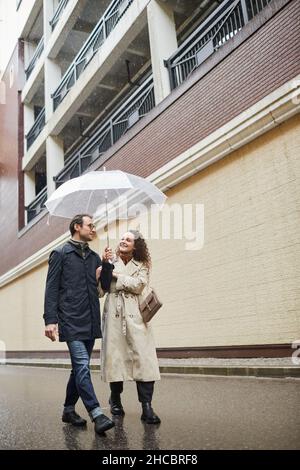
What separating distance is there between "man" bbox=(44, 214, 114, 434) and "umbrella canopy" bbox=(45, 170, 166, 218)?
502 millimetres

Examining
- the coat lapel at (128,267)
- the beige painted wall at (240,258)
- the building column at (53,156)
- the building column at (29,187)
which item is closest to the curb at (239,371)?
the beige painted wall at (240,258)

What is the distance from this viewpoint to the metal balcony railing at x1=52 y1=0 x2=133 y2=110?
12.0m

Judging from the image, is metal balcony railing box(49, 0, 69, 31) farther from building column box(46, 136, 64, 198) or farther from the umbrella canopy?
the umbrella canopy

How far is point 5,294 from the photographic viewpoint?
1841cm

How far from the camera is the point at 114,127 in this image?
12.4m

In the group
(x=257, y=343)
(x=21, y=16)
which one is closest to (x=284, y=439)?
(x=257, y=343)

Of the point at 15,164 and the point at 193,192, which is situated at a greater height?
the point at 15,164

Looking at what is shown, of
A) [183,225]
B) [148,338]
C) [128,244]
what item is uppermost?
[183,225]

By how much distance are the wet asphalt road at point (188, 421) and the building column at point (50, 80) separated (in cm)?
1251

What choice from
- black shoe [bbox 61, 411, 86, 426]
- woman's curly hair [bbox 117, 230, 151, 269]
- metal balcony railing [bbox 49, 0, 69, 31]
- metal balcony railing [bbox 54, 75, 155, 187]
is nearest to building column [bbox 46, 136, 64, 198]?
metal balcony railing [bbox 54, 75, 155, 187]

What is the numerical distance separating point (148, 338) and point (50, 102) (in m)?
14.0

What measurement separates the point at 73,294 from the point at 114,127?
31.0 ft

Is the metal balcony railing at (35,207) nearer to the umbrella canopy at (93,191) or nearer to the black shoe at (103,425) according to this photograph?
the umbrella canopy at (93,191)

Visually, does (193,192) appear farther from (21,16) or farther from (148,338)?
(21,16)
